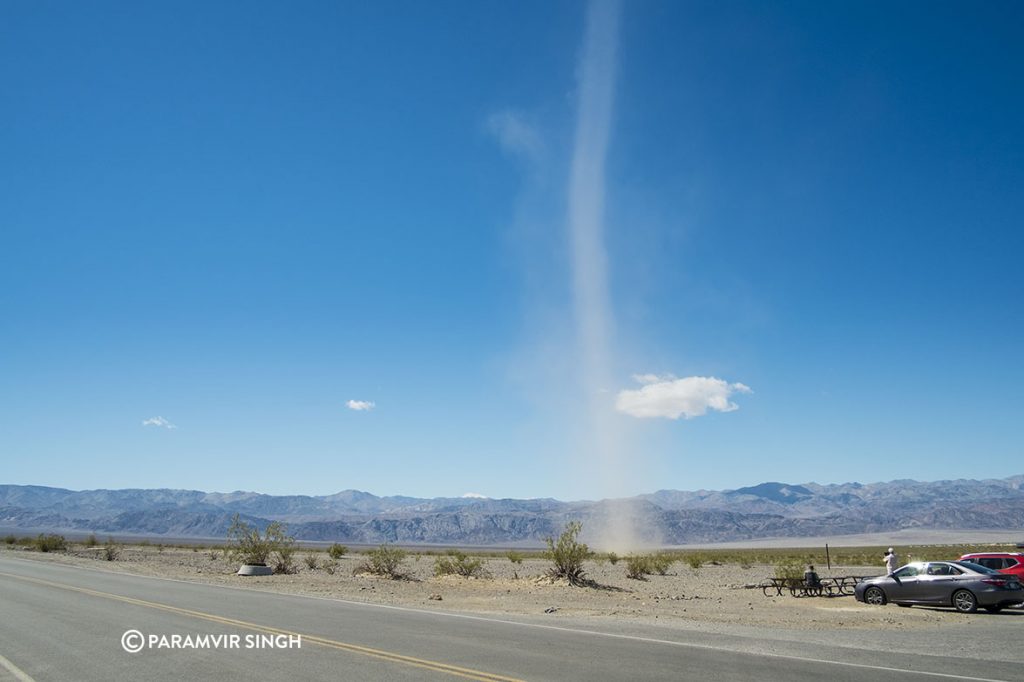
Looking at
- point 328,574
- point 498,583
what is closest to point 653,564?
point 498,583

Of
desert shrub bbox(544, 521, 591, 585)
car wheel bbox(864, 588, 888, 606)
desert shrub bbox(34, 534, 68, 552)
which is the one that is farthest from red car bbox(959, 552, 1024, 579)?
desert shrub bbox(34, 534, 68, 552)

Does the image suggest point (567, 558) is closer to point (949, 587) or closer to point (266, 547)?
point (949, 587)

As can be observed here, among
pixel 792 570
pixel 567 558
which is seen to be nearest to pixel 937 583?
pixel 792 570

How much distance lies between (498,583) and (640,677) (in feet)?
79.2

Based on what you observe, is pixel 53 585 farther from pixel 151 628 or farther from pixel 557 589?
pixel 557 589

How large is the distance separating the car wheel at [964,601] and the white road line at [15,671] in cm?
2287

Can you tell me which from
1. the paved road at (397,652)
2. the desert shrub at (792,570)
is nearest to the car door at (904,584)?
the paved road at (397,652)

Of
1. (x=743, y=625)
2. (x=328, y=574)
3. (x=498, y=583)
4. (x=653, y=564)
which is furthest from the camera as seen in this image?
(x=653, y=564)

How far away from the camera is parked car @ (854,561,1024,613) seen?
1819 centimetres

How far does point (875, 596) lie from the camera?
21.3 m

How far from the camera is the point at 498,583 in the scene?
3238 centimetres

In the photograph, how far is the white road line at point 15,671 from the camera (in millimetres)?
9383

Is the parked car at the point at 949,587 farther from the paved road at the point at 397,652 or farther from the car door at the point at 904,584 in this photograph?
the paved road at the point at 397,652

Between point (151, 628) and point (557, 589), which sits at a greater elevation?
point (151, 628)
